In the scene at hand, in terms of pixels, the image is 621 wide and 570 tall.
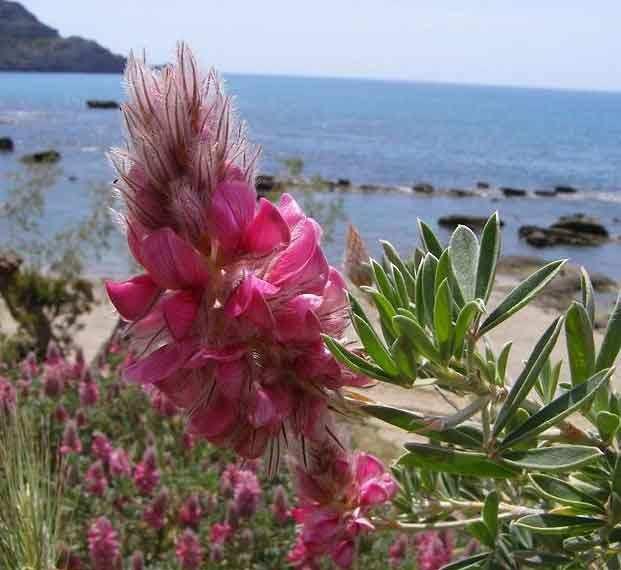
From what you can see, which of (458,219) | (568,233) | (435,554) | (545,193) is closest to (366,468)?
(435,554)

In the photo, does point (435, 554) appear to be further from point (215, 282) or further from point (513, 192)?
point (513, 192)

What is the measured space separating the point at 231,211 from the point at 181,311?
11cm

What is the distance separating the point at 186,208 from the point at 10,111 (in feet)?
236

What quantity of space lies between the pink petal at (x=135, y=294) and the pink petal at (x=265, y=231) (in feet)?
0.37

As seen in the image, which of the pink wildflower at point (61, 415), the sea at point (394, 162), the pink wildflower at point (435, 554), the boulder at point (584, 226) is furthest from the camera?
the boulder at point (584, 226)

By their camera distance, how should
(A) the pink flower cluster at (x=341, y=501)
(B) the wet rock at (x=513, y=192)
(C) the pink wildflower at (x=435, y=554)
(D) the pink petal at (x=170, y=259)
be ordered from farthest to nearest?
(B) the wet rock at (x=513, y=192) < (C) the pink wildflower at (x=435, y=554) < (A) the pink flower cluster at (x=341, y=501) < (D) the pink petal at (x=170, y=259)

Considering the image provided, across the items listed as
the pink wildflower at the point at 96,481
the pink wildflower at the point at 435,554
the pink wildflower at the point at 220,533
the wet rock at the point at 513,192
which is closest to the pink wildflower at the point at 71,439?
the pink wildflower at the point at 96,481

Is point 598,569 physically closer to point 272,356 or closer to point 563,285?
point 272,356

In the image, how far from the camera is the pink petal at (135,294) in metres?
0.83

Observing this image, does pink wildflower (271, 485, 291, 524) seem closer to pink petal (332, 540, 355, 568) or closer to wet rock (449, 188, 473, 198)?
pink petal (332, 540, 355, 568)

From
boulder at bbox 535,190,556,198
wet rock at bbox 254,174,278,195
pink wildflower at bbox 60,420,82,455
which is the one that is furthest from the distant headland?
pink wildflower at bbox 60,420,82,455

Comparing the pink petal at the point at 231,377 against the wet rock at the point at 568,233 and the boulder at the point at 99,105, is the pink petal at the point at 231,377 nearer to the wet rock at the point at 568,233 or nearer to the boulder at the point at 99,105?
the wet rock at the point at 568,233

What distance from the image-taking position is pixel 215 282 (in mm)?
835

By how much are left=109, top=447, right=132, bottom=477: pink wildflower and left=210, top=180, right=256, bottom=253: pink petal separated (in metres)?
3.53
